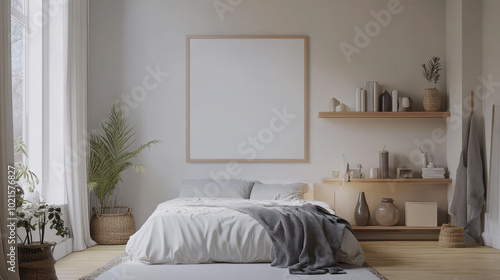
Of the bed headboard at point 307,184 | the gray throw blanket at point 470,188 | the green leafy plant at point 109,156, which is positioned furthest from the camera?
the bed headboard at point 307,184

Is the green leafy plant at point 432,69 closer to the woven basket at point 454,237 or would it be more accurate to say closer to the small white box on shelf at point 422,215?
the small white box on shelf at point 422,215

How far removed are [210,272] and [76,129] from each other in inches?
96.2

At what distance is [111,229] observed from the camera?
6375 millimetres

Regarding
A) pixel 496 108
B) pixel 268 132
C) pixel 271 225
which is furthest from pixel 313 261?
pixel 496 108

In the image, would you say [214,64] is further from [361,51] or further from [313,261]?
[313,261]

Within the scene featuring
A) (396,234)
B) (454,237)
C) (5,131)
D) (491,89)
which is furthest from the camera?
(396,234)

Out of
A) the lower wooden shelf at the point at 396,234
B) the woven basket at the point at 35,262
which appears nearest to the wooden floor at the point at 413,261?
the lower wooden shelf at the point at 396,234

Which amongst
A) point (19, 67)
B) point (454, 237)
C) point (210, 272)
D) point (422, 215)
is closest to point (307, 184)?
point (422, 215)

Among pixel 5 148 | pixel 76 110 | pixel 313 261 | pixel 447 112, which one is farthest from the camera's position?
pixel 447 112

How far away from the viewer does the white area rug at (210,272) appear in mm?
4348

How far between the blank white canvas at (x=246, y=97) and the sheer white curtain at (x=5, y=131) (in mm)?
2931

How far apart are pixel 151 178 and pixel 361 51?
3010 millimetres

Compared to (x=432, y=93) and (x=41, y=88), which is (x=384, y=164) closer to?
(x=432, y=93)

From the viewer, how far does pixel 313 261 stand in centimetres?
475
